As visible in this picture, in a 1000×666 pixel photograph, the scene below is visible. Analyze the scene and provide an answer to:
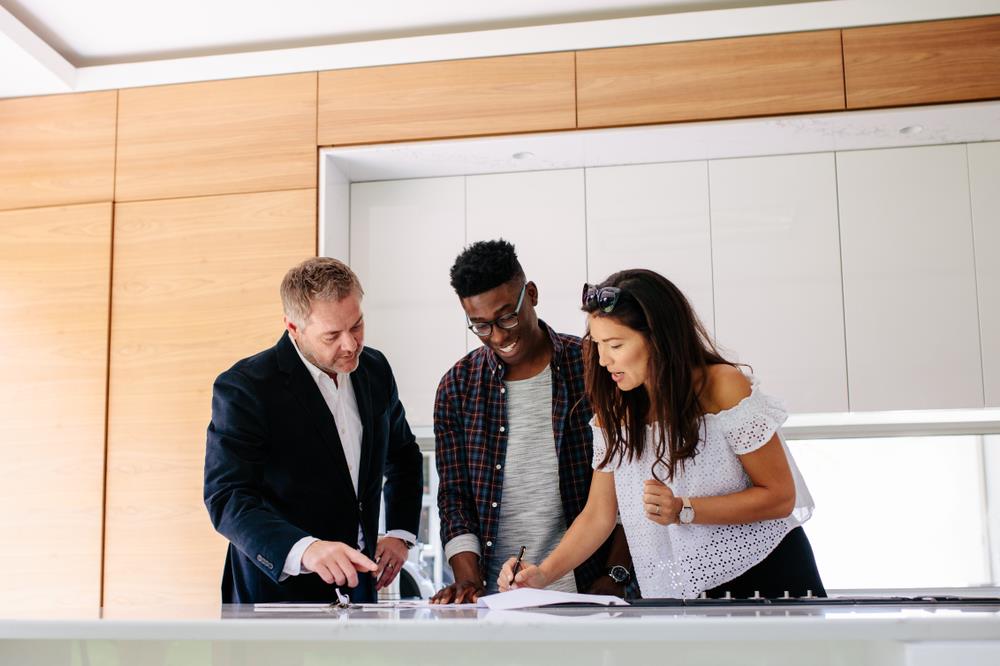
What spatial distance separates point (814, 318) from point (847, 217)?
15.0 inches

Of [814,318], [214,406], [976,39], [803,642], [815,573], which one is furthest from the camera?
[814,318]

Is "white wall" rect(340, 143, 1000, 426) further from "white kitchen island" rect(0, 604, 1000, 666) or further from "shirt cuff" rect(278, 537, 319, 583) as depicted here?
"white kitchen island" rect(0, 604, 1000, 666)

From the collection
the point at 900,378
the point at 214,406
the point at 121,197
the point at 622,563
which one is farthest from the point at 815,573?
the point at 121,197

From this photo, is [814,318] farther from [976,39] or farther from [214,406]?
[214,406]

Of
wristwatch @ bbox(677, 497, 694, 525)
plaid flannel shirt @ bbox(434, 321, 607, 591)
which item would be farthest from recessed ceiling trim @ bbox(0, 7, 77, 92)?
wristwatch @ bbox(677, 497, 694, 525)

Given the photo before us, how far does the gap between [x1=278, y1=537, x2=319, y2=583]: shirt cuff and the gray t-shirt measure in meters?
0.55

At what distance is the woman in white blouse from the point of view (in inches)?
73.0

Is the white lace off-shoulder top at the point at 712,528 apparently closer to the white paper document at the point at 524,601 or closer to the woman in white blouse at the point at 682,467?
the woman in white blouse at the point at 682,467

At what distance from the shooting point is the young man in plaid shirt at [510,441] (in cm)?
220

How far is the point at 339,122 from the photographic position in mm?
3365

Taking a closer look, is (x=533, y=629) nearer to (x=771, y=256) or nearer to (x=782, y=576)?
(x=782, y=576)

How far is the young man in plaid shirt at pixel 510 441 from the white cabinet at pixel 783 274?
1236 millimetres

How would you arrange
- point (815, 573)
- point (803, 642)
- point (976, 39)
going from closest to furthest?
point (803, 642) → point (815, 573) → point (976, 39)

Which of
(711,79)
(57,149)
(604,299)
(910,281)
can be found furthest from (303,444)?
(910,281)
